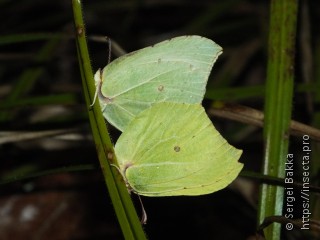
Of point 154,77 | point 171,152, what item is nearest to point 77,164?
point 154,77

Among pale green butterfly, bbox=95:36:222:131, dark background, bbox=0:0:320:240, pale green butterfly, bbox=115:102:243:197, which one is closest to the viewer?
pale green butterfly, bbox=115:102:243:197

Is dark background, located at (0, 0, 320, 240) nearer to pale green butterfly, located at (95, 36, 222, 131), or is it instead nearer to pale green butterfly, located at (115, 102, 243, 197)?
pale green butterfly, located at (95, 36, 222, 131)

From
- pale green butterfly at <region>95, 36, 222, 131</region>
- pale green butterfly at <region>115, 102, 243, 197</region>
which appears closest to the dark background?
pale green butterfly at <region>95, 36, 222, 131</region>

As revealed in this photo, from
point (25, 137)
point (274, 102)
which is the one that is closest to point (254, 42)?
point (274, 102)

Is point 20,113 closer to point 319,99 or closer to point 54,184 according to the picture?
point 54,184

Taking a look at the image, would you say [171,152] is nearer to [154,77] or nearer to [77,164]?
[154,77]

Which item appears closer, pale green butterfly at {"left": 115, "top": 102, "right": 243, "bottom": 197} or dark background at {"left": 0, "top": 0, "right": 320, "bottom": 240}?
pale green butterfly at {"left": 115, "top": 102, "right": 243, "bottom": 197}

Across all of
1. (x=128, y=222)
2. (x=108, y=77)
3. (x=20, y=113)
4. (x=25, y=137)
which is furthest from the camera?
(x=20, y=113)
